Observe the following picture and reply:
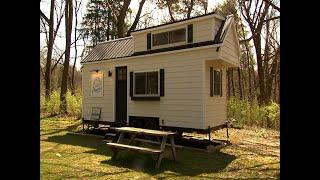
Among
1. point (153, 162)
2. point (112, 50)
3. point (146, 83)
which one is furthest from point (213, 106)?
point (112, 50)

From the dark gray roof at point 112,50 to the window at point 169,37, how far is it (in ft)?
4.86

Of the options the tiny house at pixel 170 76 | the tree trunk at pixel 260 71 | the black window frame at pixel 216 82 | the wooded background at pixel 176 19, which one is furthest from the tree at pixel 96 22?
the black window frame at pixel 216 82

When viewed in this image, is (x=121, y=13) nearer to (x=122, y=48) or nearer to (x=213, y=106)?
(x=122, y=48)

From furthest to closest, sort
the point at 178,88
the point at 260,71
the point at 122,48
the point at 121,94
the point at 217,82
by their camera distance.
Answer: the point at 260,71, the point at 122,48, the point at 121,94, the point at 217,82, the point at 178,88

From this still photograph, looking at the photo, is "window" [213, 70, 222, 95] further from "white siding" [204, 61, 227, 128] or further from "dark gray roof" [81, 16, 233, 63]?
"dark gray roof" [81, 16, 233, 63]

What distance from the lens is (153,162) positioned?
8664 millimetres

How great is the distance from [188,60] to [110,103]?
15.1 feet

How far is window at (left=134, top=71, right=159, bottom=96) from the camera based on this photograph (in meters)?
12.3

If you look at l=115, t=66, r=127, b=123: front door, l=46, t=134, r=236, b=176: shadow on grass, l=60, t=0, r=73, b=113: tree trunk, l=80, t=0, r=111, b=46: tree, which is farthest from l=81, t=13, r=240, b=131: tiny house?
l=80, t=0, r=111, b=46: tree

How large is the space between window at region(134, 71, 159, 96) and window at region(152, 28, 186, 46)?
1313 mm

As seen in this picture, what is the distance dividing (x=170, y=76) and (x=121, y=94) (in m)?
2.94

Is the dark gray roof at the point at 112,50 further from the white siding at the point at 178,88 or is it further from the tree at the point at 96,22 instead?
the tree at the point at 96,22

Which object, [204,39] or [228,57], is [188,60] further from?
[228,57]
